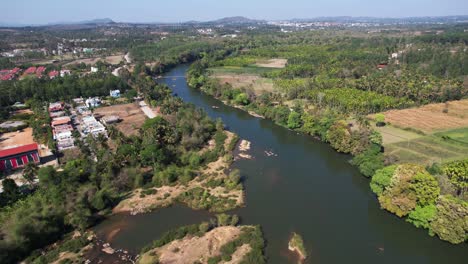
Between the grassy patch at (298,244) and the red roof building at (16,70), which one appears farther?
the red roof building at (16,70)

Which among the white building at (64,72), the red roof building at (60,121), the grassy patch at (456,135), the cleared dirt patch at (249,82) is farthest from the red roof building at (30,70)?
the grassy patch at (456,135)

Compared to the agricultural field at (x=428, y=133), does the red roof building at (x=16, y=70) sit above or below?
above

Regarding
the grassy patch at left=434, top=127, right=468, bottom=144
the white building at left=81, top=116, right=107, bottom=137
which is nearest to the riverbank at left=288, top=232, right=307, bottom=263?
the grassy patch at left=434, top=127, right=468, bottom=144

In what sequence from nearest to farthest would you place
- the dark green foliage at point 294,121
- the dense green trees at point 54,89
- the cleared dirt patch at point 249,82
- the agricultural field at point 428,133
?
the agricultural field at point 428,133
the dark green foliage at point 294,121
the dense green trees at point 54,89
the cleared dirt patch at point 249,82

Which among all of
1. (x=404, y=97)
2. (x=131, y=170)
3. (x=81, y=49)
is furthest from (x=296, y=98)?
(x=81, y=49)

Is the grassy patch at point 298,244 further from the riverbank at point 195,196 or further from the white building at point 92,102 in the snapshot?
the white building at point 92,102

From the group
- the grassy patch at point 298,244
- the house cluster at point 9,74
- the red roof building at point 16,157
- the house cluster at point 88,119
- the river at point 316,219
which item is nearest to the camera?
the grassy patch at point 298,244

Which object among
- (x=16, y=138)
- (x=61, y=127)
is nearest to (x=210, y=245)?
(x=61, y=127)
